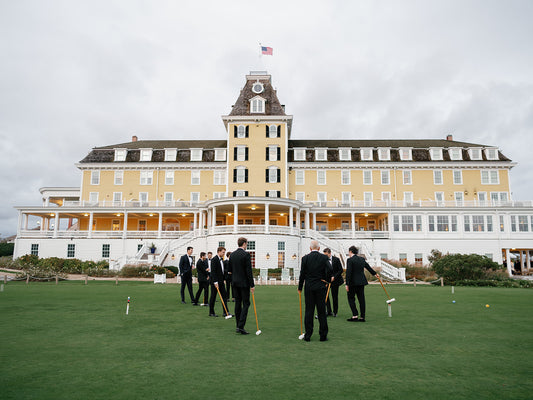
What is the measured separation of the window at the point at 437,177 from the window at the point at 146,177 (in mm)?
35464

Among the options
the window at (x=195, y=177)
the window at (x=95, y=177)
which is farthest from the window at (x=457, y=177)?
the window at (x=95, y=177)

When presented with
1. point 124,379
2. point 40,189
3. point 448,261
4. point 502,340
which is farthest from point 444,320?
point 40,189

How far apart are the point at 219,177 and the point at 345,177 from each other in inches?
625

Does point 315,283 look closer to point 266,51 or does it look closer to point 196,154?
point 266,51

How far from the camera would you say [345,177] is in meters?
46.4

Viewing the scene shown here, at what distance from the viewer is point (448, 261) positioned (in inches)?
1081

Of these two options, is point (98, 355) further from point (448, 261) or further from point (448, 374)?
point (448, 261)

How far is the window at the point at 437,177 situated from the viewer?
1800 inches

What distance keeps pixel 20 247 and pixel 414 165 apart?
46.2 metres

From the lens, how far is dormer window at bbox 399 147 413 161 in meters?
46.5

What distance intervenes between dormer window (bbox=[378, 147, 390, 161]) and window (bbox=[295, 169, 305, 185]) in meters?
10.0

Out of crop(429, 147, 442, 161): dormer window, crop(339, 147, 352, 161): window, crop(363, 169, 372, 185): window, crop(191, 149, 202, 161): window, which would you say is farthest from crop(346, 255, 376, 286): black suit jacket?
crop(429, 147, 442, 161): dormer window

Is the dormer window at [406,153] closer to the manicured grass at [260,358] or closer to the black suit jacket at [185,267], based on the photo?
the manicured grass at [260,358]

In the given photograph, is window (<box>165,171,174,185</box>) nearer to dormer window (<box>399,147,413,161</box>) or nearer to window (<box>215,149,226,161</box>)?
window (<box>215,149,226,161</box>)
